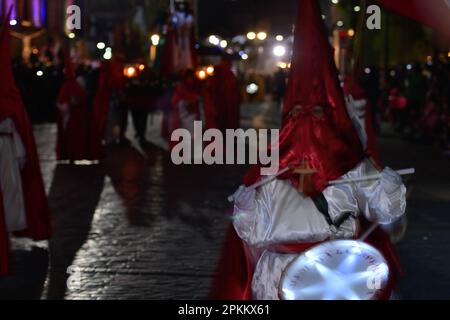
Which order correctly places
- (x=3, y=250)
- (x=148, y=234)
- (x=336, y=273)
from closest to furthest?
(x=336, y=273)
(x=3, y=250)
(x=148, y=234)

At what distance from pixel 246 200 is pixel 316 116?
1.95ft

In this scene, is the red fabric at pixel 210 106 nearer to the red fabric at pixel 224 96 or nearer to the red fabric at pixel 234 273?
the red fabric at pixel 224 96

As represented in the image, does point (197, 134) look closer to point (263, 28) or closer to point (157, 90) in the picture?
point (157, 90)

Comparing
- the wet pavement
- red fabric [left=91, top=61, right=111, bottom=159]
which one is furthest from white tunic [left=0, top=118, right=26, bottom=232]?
red fabric [left=91, top=61, right=111, bottom=159]

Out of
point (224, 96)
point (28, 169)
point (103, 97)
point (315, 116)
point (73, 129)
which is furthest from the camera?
point (224, 96)

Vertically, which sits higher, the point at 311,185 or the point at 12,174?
the point at 311,185

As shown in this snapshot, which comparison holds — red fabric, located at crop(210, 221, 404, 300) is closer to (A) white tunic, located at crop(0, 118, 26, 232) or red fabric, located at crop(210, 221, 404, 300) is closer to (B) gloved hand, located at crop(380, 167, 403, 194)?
(B) gloved hand, located at crop(380, 167, 403, 194)

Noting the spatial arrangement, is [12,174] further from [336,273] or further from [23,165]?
[336,273]

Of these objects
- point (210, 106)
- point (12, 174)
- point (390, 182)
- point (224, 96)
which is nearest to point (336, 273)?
point (390, 182)

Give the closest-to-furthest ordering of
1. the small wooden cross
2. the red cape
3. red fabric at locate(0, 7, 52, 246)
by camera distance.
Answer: the small wooden cross → red fabric at locate(0, 7, 52, 246) → the red cape

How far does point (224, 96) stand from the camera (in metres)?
22.1

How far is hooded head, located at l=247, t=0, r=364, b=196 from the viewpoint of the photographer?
17.8 feet

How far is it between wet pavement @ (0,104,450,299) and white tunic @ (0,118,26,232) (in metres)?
0.36

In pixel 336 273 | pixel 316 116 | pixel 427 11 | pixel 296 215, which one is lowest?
pixel 336 273
